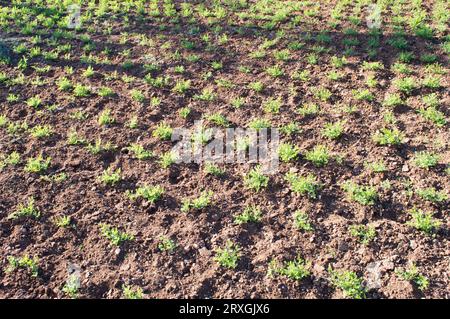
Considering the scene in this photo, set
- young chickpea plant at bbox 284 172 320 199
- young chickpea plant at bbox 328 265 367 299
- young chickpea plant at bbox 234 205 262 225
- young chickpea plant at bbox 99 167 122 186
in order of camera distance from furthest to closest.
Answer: young chickpea plant at bbox 99 167 122 186, young chickpea plant at bbox 284 172 320 199, young chickpea plant at bbox 234 205 262 225, young chickpea plant at bbox 328 265 367 299

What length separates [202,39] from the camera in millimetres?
8727

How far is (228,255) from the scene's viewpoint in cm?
473

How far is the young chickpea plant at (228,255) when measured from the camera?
4.66 m

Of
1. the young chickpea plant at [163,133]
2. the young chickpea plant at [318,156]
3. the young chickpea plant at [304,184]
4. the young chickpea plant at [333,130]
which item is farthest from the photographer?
the young chickpea plant at [163,133]

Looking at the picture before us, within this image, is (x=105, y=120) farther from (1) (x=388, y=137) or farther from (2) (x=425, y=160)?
(2) (x=425, y=160)

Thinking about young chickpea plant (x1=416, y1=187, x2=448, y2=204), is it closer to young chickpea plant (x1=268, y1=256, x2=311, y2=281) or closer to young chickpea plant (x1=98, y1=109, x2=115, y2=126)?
young chickpea plant (x1=268, y1=256, x2=311, y2=281)

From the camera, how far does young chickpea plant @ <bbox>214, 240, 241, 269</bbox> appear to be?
4660mm

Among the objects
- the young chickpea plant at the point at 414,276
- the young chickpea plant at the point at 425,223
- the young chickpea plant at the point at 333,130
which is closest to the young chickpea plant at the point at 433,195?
the young chickpea plant at the point at 425,223

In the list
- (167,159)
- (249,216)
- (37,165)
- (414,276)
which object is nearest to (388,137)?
(414,276)

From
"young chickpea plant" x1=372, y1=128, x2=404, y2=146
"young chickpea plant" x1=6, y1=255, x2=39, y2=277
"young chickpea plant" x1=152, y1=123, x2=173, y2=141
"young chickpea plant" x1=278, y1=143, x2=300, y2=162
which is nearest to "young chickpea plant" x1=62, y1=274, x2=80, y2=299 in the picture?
"young chickpea plant" x1=6, y1=255, x2=39, y2=277

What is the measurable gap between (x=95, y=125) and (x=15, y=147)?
1116 mm

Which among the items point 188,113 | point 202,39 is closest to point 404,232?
point 188,113

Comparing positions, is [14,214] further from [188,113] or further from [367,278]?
[367,278]

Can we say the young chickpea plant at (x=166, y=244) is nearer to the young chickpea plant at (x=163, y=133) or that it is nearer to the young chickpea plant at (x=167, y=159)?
the young chickpea plant at (x=167, y=159)
